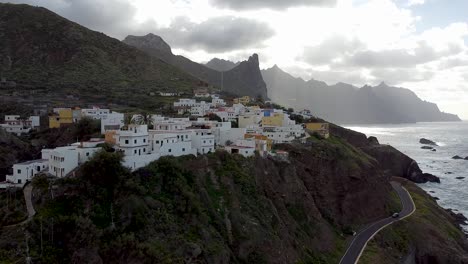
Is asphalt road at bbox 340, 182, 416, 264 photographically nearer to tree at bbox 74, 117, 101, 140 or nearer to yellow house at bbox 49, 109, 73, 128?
tree at bbox 74, 117, 101, 140

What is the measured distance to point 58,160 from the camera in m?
33.9

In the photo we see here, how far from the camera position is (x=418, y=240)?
50.3 m

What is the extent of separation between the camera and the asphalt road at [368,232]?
43.3 metres

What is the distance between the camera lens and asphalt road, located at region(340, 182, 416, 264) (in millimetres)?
43312

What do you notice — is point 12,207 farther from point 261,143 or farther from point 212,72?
point 212,72

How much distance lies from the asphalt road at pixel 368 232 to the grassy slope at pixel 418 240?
2.57 ft

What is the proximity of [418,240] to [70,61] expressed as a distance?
95.0 m

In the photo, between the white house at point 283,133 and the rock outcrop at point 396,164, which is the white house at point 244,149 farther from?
the rock outcrop at point 396,164

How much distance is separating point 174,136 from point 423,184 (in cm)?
6961

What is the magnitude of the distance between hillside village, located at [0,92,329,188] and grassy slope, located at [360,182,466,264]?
15.6 metres

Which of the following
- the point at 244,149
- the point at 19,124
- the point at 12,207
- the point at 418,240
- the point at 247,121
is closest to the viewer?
the point at 12,207

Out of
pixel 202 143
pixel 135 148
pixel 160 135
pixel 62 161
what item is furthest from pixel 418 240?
pixel 62 161

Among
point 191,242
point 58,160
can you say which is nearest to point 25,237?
point 58,160

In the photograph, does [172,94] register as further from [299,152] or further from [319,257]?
[319,257]
